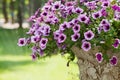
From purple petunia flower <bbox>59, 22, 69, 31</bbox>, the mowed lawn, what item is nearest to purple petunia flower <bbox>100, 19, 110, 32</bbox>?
purple petunia flower <bbox>59, 22, 69, 31</bbox>

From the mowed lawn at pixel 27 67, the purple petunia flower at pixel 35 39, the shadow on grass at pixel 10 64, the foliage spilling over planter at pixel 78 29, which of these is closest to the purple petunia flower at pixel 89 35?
the foliage spilling over planter at pixel 78 29

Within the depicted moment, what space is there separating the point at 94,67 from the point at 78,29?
0.91ft

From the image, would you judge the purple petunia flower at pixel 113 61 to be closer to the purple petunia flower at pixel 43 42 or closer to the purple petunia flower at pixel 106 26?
the purple petunia flower at pixel 106 26

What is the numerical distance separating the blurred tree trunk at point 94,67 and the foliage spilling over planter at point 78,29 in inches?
2.2

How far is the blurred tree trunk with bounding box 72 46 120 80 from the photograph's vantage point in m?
2.72

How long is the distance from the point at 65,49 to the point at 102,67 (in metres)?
0.32

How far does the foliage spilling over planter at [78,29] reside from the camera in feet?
8.83

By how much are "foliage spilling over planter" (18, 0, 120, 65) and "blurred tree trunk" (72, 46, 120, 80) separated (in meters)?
0.06

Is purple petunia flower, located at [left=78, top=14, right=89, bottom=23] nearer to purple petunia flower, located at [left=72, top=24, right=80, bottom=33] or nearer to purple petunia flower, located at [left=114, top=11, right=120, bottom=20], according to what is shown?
purple petunia flower, located at [left=72, top=24, right=80, bottom=33]

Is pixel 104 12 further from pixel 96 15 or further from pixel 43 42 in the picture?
pixel 43 42

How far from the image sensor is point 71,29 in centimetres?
280

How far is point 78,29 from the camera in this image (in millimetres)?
2738

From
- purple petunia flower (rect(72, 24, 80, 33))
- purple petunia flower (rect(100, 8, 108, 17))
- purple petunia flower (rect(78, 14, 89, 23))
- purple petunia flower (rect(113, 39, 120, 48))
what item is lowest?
purple petunia flower (rect(113, 39, 120, 48))

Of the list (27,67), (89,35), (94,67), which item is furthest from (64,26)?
(27,67)
